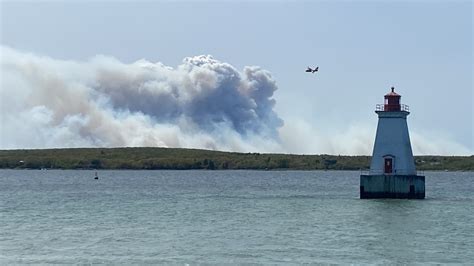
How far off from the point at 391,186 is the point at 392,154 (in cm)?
251

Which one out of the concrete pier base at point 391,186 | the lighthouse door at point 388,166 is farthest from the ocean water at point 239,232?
the lighthouse door at point 388,166

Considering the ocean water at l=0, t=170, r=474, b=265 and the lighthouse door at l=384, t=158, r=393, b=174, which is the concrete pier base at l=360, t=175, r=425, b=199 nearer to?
the lighthouse door at l=384, t=158, r=393, b=174

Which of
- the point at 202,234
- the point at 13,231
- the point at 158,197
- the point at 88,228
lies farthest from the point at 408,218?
the point at 158,197

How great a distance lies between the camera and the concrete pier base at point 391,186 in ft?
238

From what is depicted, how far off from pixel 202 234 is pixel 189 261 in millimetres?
12126

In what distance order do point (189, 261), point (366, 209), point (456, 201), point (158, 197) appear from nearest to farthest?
point (189, 261), point (366, 209), point (456, 201), point (158, 197)

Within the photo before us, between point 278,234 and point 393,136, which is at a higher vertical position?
point 393,136

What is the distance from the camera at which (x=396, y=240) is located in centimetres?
5169

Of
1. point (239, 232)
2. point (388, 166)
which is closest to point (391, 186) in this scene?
point (388, 166)

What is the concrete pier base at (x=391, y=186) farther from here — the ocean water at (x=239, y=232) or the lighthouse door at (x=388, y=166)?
the ocean water at (x=239, y=232)

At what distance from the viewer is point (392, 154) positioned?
72.1 metres

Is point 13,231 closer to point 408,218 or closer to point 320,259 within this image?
point 320,259

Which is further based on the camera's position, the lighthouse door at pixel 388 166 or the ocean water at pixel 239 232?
the lighthouse door at pixel 388 166

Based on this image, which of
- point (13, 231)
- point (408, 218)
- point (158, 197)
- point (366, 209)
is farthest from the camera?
point (158, 197)
